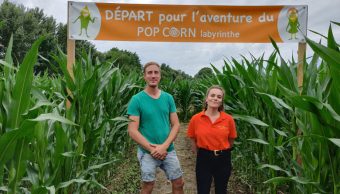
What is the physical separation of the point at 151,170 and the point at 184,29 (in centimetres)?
156

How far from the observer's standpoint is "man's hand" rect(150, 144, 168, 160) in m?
2.93

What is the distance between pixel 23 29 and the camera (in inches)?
1127

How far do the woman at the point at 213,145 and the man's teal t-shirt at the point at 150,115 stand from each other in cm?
30

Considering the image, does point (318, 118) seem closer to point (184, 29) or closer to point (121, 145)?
point (184, 29)

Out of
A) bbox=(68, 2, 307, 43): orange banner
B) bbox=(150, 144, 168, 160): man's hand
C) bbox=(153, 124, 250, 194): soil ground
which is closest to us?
bbox=(150, 144, 168, 160): man's hand

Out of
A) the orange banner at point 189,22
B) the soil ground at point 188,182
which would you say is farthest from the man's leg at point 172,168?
the soil ground at point 188,182

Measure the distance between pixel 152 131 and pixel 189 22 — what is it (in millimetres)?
1358

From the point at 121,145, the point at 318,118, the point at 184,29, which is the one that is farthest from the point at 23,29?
the point at 318,118

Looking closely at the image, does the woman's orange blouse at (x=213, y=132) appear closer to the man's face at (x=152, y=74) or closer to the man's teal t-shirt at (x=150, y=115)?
the man's teal t-shirt at (x=150, y=115)

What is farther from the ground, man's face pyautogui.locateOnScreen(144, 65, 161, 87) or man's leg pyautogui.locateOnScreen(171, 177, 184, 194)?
man's face pyautogui.locateOnScreen(144, 65, 161, 87)

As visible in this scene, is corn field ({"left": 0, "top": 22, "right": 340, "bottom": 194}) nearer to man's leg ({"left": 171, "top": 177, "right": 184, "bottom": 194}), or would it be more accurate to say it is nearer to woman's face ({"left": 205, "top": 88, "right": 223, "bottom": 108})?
woman's face ({"left": 205, "top": 88, "right": 223, "bottom": 108})

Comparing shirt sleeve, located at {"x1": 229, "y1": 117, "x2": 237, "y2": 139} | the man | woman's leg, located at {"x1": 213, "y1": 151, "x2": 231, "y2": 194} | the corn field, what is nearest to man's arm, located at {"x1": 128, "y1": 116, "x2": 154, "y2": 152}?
the man

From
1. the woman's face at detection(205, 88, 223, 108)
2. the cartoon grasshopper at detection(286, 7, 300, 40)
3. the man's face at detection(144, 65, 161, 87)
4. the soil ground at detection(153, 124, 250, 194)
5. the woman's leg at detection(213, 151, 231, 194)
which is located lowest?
the soil ground at detection(153, 124, 250, 194)

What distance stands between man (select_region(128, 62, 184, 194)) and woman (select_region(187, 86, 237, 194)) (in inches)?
8.4
